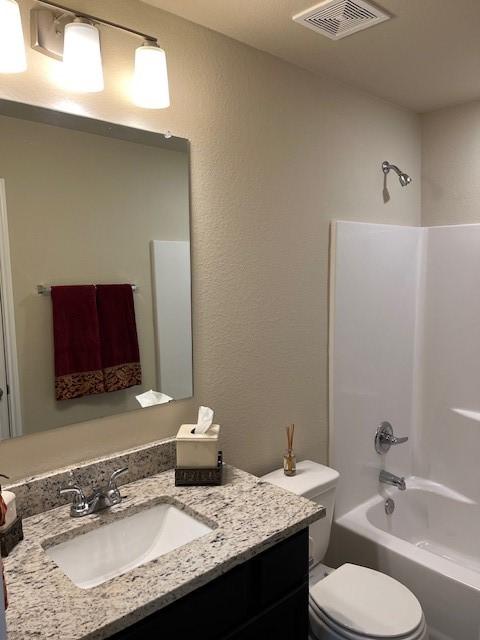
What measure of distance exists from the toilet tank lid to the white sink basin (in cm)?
55

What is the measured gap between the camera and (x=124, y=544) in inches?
55.6

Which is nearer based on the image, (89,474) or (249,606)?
(249,606)

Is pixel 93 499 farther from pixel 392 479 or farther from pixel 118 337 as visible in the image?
pixel 392 479

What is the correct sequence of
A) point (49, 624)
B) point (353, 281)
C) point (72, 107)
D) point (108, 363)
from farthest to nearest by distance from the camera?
point (353, 281)
point (108, 363)
point (72, 107)
point (49, 624)

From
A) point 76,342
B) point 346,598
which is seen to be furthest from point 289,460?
point 76,342

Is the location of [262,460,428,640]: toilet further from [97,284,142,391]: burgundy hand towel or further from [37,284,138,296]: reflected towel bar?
[37,284,138,296]: reflected towel bar

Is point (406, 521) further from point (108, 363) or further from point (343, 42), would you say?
point (343, 42)

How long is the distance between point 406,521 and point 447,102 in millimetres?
2216

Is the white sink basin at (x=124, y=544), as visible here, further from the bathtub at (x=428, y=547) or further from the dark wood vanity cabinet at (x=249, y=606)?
the bathtub at (x=428, y=547)

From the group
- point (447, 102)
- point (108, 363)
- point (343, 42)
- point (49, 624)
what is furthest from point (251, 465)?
point (447, 102)

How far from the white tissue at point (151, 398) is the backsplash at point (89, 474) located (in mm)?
132

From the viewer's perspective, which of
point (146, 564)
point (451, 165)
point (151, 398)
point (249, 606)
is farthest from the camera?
point (451, 165)

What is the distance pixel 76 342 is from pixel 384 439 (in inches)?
69.9

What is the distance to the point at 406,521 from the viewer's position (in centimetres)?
263
